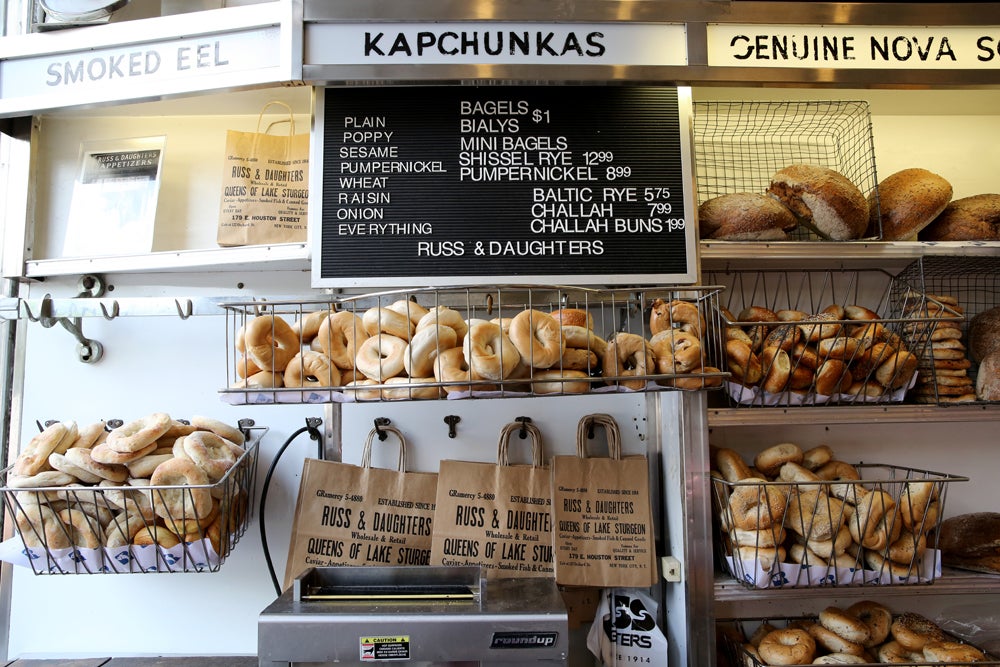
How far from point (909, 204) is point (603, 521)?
125cm

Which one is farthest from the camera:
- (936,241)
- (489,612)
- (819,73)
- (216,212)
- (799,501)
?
→ (216,212)

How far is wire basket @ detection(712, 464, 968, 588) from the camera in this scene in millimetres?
1537

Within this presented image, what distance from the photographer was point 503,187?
1.68 meters

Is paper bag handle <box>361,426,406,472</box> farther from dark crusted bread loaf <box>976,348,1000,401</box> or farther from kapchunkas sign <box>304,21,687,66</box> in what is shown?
dark crusted bread loaf <box>976,348,1000,401</box>

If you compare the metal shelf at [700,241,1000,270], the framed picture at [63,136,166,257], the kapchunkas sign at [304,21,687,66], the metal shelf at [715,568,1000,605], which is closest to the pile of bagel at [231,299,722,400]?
the metal shelf at [700,241,1000,270]

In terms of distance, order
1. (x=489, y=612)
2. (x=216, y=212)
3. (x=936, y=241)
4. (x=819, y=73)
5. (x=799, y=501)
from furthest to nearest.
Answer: (x=216, y=212)
(x=936, y=241)
(x=819, y=73)
(x=799, y=501)
(x=489, y=612)

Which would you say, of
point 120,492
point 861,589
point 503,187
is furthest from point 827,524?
point 120,492

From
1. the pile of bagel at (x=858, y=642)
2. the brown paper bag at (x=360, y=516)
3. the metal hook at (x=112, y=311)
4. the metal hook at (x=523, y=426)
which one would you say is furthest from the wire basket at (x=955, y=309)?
the metal hook at (x=112, y=311)

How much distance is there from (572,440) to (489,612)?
684mm

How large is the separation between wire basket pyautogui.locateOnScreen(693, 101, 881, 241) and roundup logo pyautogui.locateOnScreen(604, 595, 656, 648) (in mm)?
1278

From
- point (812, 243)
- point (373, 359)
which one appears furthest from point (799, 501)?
point (373, 359)

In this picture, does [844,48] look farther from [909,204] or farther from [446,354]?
[446,354]

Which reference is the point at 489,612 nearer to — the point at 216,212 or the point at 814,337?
the point at 814,337

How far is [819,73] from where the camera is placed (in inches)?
65.2
